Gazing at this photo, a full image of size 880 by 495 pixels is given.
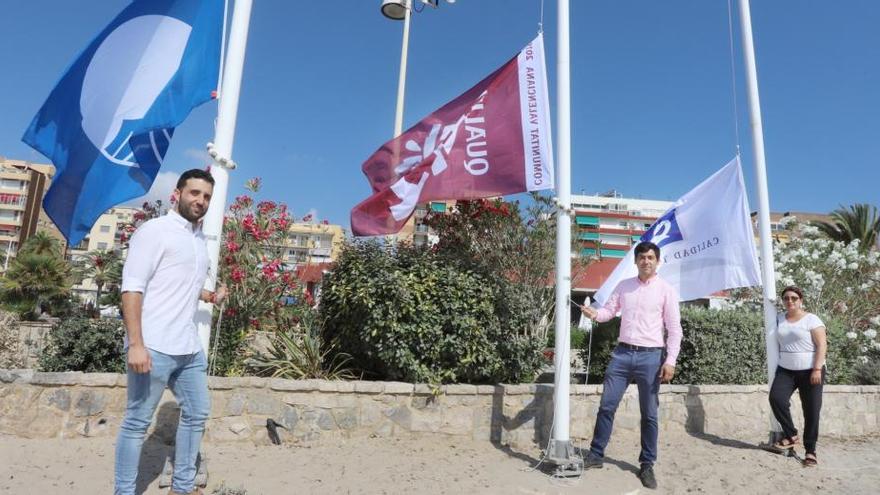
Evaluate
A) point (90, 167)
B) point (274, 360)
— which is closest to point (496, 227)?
point (274, 360)

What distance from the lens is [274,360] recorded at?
5.90 m

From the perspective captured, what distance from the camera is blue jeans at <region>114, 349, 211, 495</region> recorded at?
119 inches

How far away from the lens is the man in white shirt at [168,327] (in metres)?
2.98

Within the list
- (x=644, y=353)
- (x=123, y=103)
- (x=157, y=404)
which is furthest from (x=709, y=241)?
(x=123, y=103)

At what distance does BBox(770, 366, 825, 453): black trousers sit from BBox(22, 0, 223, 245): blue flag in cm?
610

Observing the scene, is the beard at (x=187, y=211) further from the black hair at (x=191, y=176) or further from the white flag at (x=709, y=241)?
the white flag at (x=709, y=241)

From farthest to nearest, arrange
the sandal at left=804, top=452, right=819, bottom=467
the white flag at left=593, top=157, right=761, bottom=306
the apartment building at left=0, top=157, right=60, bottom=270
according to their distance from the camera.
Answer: the apartment building at left=0, top=157, right=60, bottom=270 → the white flag at left=593, top=157, right=761, bottom=306 → the sandal at left=804, top=452, right=819, bottom=467

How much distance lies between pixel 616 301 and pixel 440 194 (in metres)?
1.86

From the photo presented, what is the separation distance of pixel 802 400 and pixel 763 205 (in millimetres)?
2281

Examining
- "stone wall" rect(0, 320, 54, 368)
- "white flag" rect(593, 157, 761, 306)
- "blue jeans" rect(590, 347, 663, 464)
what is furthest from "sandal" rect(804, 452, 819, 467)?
"stone wall" rect(0, 320, 54, 368)

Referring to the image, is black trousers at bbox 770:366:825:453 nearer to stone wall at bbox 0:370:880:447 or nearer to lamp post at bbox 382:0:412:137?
stone wall at bbox 0:370:880:447

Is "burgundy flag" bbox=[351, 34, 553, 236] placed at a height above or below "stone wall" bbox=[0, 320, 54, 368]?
above

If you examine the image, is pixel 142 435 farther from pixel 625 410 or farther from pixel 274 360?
pixel 625 410

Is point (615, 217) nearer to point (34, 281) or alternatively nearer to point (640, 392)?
point (34, 281)
